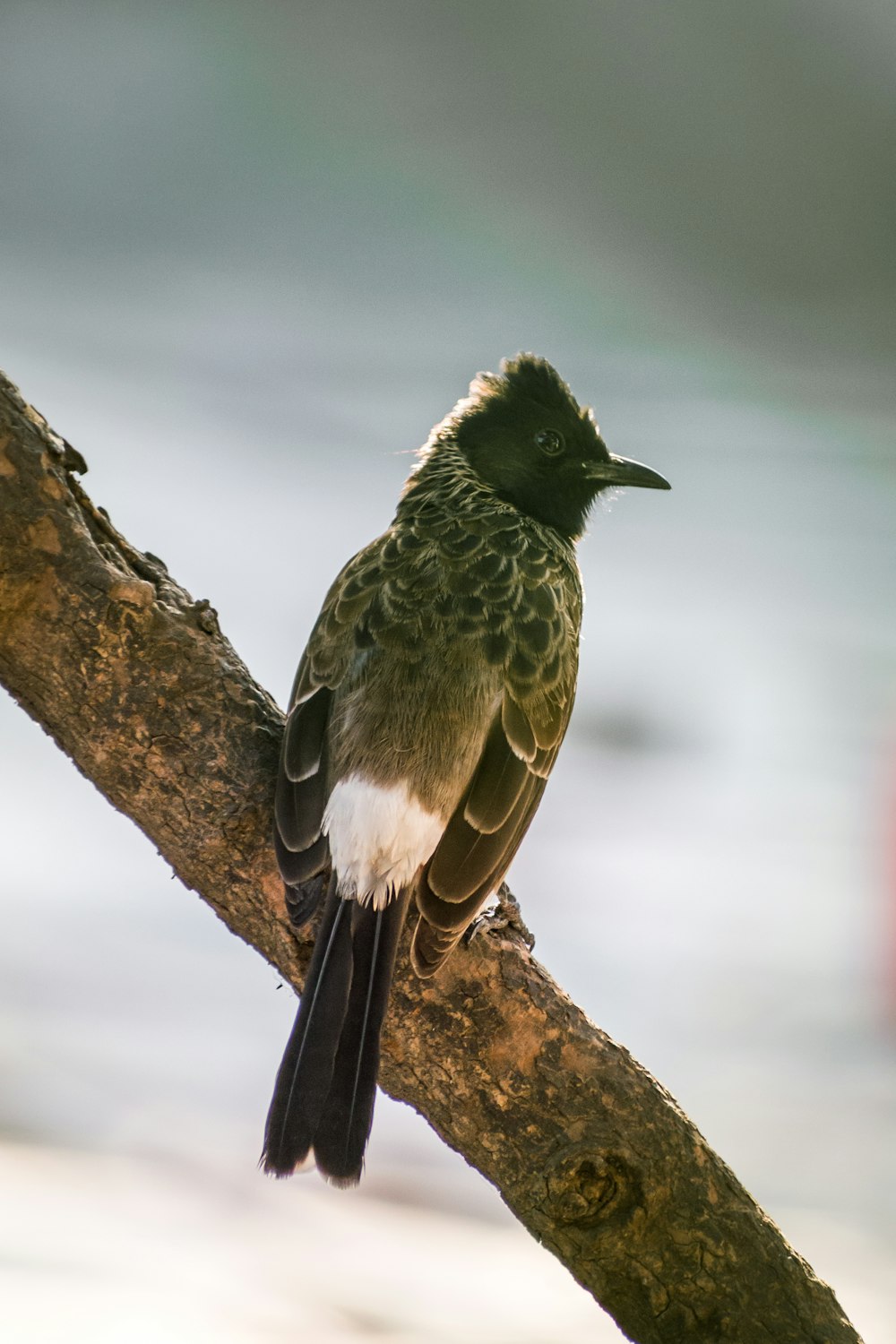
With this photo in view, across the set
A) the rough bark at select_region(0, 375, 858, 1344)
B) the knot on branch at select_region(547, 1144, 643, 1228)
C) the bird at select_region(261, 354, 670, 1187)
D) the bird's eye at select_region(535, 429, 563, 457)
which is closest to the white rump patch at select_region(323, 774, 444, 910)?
the bird at select_region(261, 354, 670, 1187)

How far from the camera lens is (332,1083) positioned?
1.89 m

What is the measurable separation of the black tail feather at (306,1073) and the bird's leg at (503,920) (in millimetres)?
278

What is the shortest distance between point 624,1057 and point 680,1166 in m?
0.21

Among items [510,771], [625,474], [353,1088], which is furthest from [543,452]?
[353,1088]

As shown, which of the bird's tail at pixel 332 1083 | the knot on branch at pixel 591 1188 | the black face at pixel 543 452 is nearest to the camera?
the bird's tail at pixel 332 1083

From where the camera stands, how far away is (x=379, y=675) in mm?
2270

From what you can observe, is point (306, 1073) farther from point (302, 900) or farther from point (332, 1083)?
point (302, 900)

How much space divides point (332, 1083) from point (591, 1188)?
1.71 ft

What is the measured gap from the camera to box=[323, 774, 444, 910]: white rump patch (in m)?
2.02

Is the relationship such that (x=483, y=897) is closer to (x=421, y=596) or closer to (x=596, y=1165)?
(x=596, y=1165)

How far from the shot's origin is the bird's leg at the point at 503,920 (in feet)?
6.88

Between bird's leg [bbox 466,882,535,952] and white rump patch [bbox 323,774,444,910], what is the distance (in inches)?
6.1

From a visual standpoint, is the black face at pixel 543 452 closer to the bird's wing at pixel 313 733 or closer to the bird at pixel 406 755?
the bird at pixel 406 755

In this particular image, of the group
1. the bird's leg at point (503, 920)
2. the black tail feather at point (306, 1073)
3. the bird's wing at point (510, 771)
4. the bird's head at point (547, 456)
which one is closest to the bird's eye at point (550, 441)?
the bird's head at point (547, 456)
